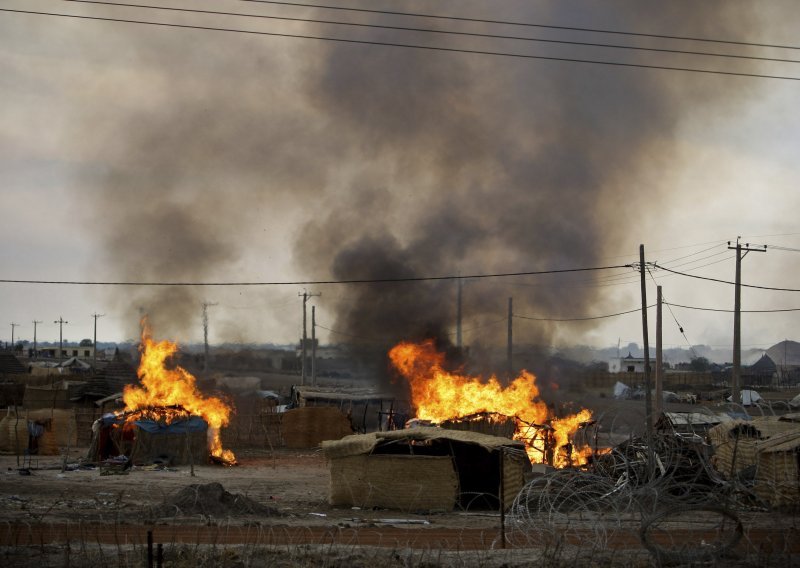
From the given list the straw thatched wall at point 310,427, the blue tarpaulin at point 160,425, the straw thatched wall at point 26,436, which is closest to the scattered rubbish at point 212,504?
the blue tarpaulin at point 160,425

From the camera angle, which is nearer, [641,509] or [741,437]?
[641,509]

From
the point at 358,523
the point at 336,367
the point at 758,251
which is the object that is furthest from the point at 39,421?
the point at 336,367

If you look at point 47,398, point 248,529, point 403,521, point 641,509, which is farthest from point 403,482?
point 47,398

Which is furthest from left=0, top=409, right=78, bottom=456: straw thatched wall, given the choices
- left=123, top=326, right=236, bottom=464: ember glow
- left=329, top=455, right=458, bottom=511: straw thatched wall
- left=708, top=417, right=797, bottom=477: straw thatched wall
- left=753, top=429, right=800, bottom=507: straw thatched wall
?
left=753, top=429, right=800, bottom=507: straw thatched wall

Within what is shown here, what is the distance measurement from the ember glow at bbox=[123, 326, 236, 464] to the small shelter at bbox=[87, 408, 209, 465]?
1073mm

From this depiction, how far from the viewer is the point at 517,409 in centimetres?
3194

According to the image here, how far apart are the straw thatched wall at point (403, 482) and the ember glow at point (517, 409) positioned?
26.0ft

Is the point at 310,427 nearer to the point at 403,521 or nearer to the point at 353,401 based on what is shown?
the point at 353,401

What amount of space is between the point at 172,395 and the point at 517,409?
43.3 ft

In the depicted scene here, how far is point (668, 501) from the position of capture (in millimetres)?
15945

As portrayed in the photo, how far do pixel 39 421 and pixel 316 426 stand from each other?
38.7 ft

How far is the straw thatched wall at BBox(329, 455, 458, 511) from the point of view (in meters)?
19.2

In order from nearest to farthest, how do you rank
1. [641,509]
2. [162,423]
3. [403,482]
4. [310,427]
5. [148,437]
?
1. [641,509]
2. [403,482]
3. [148,437]
4. [162,423]
5. [310,427]

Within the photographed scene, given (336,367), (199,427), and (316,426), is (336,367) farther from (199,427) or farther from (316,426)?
(199,427)
